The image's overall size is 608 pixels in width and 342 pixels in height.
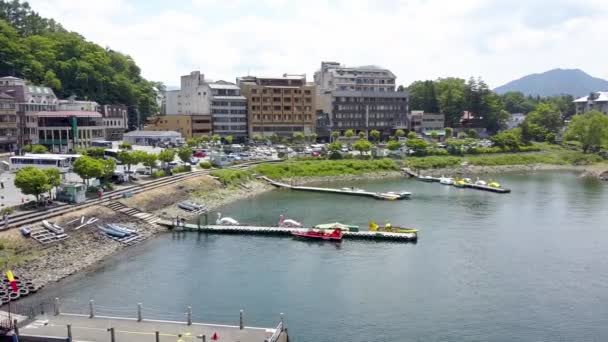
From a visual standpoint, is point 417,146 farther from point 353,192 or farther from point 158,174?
point 158,174

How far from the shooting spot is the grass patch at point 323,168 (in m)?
78.8

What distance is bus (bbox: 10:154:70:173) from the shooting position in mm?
58781

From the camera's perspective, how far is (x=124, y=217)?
47.7 m

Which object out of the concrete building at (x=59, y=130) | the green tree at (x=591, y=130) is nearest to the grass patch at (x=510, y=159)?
the green tree at (x=591, y=130)

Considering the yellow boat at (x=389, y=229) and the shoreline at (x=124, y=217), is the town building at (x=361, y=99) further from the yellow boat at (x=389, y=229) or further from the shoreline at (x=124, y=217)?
the yellow boat at (x=389, y=229)

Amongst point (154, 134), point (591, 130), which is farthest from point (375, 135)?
point (154, 134)

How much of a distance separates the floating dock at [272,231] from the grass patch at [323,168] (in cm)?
2835

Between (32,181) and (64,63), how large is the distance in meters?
70.6

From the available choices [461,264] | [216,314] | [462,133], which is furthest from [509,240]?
[462,133]

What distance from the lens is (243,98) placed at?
362 feet

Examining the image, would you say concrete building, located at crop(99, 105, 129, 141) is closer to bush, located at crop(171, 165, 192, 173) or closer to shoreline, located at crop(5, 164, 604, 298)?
bush, located at crop(171, 165, 192, 173)

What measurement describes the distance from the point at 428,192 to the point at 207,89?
5505cm

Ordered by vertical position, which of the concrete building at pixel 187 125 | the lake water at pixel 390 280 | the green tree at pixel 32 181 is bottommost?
the lake water at pixel 390 280

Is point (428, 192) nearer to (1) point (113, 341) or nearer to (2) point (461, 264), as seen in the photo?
(2) point (461, 264)
